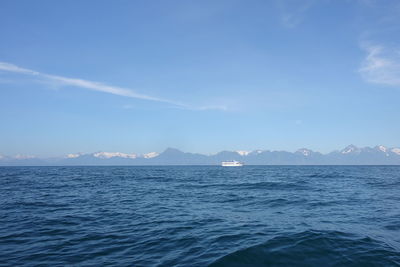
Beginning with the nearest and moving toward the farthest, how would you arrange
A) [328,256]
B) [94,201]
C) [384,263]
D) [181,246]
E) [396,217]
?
[384,263]
[328,256]
[181,246]
[396,217]
[94,201]

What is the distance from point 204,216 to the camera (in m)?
18.2

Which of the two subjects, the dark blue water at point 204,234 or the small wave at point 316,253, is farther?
the dark blue water at point 204,234

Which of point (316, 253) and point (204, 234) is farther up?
point (316, 253)

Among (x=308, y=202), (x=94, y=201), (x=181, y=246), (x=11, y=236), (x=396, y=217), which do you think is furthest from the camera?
(x=94, y=201)

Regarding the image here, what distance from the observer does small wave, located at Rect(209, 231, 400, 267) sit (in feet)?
32.1

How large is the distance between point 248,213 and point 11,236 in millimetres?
13999

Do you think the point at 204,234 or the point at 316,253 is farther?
the point at 204,234

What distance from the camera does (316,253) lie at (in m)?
10.6

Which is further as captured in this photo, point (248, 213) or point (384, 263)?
point (248, 213)

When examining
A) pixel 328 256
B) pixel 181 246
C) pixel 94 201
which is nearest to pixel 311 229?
pixel 328 256

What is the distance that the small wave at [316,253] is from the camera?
978 cm

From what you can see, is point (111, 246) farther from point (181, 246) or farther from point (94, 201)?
point (94, 201)

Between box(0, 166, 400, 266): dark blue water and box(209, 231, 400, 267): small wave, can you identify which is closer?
box(209, 231, 400, 267): small wave

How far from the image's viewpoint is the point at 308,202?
22984mm
